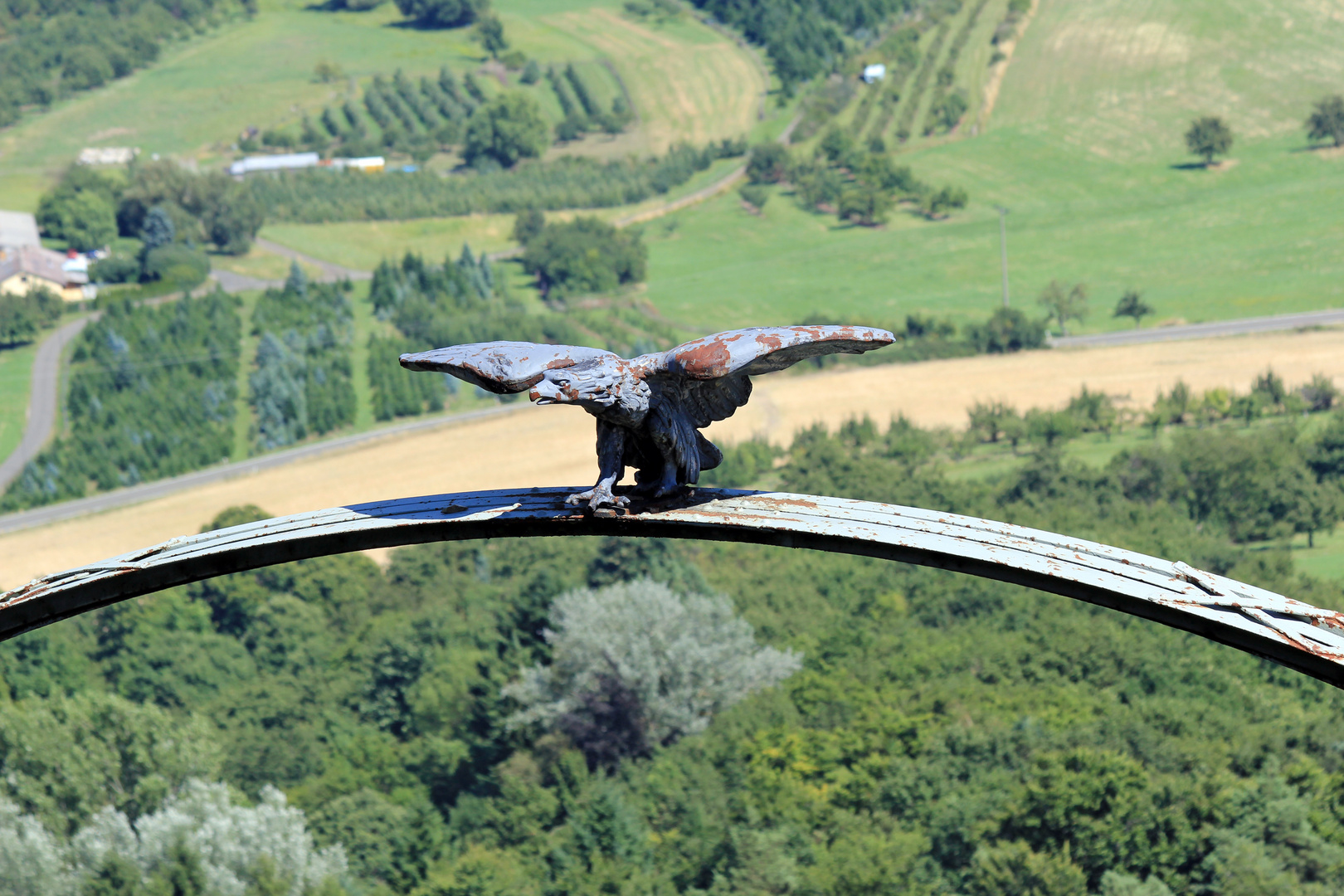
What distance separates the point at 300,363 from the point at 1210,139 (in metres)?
89.0

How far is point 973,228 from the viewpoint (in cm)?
13688

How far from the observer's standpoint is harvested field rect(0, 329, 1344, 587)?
307 ft

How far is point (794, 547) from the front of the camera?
12.6 meters

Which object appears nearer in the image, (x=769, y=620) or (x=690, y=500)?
(x=690, y=500)

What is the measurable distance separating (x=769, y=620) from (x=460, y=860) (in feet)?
74.3

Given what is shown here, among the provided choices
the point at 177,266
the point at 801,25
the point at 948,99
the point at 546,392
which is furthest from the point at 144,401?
the point at 801,25

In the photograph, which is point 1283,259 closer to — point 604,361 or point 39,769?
point 39,769

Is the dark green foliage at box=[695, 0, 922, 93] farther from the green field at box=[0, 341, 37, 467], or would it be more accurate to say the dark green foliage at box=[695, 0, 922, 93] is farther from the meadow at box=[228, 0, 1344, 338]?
the green field at box=[0, 341, 37, 467]

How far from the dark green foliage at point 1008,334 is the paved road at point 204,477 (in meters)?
37.5

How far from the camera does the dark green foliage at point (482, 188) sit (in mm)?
153375

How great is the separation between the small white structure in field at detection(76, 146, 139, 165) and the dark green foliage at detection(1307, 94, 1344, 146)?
131 m

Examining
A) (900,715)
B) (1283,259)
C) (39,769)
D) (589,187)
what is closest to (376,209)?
(589,187)

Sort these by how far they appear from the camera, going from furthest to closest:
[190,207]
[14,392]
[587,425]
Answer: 1. [190,207]
2. [14,392]
3. [587,425]

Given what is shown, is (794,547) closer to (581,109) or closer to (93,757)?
(93,757)
